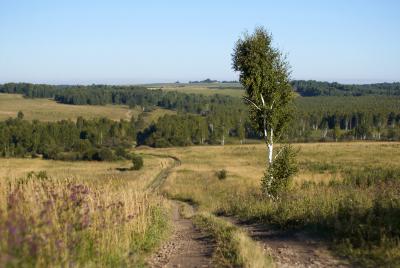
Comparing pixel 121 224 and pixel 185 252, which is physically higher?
pixel 121 224

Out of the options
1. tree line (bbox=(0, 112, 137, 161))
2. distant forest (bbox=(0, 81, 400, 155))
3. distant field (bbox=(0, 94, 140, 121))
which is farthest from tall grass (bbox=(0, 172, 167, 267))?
distant field (bbox=(0, 94, 140, 121))

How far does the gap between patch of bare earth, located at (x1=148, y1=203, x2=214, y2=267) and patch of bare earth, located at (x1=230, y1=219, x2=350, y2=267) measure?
123 centimetres

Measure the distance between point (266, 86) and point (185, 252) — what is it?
47.9 feet

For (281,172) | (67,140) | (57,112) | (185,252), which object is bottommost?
(67,140)

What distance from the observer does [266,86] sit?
23328 millimetres

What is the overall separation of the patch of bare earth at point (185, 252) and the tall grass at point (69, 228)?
0.35 meters

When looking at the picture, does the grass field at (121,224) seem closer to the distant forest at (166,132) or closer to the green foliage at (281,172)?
the green foliage at (281,172)

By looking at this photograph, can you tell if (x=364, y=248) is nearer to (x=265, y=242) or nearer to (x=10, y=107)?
(x=265, y=242)

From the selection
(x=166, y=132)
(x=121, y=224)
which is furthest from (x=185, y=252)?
(x=166, y=132)

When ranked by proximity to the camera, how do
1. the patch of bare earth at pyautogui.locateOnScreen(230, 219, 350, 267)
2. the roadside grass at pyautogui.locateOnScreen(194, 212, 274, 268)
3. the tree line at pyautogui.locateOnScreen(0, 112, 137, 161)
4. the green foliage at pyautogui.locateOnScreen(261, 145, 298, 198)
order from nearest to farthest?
the roadside grass at pyautogui.locateOnScreen(194, 212, 274, 268), the patch of bare earth at pyautogui.locateOnScreen(230, 219, 350, 267), the green foliage at pyautogui.locateOnScreen(261, 145, 298, 198), the tree line at pyautogui.locateOnScreen(0, 112, 137, 161)

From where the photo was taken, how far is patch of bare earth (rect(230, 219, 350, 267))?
8695mm

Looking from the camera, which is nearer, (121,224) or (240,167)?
(121,224)

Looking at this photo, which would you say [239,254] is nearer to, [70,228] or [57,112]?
[70,228]

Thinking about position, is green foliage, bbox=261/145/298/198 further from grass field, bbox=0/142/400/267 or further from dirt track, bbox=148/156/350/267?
dirt track, bbox=148/156/350/267
